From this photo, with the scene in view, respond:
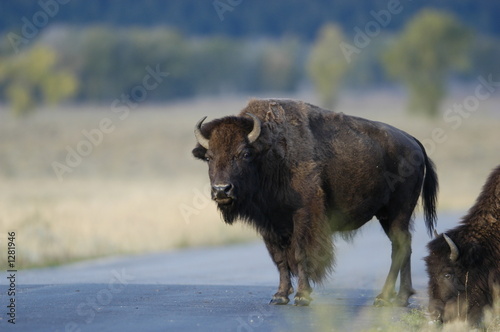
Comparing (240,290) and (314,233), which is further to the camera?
(240,290)

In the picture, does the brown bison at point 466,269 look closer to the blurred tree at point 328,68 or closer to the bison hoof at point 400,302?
the bison hoof at point 400,302

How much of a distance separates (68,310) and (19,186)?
4031 centimetres

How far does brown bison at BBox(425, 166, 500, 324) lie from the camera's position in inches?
457

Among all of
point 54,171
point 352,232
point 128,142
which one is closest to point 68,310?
point 352,232

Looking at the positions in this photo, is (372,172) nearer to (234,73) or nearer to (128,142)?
(128,142)

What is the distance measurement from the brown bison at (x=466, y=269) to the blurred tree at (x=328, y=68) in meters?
102

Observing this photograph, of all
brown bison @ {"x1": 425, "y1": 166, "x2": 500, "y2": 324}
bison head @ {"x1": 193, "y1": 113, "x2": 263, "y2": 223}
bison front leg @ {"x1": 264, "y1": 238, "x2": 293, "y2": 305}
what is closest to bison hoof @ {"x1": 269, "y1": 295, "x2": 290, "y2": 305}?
bison front leg @ {"x1": 264, "y1": 238, "x2": 293, "y2": 305}

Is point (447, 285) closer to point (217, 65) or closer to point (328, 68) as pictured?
point (328, 68)

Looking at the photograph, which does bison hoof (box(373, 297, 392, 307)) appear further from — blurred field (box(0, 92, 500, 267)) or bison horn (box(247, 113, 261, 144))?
blurred field (box(0, 92, 500, 267))

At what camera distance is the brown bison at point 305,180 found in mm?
13312

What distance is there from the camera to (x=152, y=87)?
394 feet

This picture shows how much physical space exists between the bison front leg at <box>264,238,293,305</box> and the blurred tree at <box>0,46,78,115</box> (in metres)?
89.6

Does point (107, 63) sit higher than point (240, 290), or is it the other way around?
point (107, 63)

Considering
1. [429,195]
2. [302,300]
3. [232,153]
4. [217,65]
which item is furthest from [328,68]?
[302,300]
